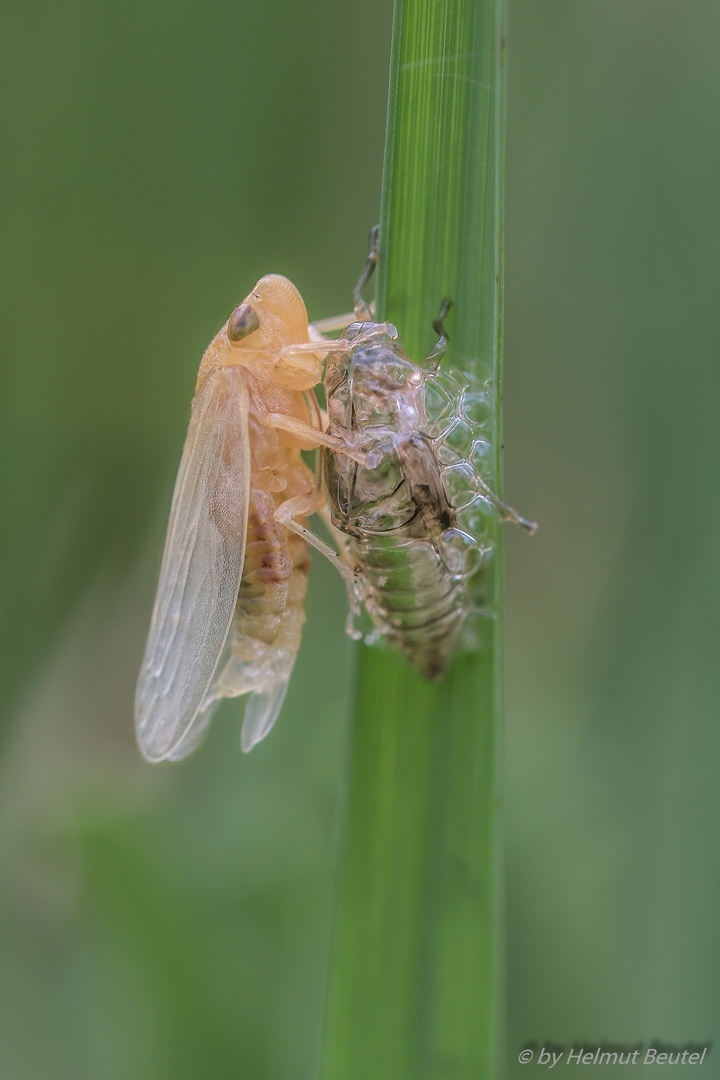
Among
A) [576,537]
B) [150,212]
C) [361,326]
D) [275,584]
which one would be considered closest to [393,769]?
[275,584]

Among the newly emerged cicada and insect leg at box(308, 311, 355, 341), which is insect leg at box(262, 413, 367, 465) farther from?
insect leg at box(308, 311, 355, 341)

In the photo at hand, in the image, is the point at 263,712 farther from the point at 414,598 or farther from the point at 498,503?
the point at 498,503

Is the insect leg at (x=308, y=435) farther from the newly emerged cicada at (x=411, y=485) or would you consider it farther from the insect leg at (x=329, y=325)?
the insect leg at (x=329, y=325)

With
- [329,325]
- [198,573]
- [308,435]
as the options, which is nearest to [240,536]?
[198,573]

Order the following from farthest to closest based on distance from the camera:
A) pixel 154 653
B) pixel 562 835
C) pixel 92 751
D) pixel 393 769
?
1. pixel 92 751
2. pixel 562 835
3. pixel 154 653
4. pixel 393 769

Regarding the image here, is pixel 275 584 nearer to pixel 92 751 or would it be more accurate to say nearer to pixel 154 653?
pixel 154 653
